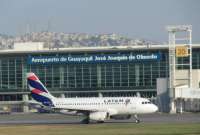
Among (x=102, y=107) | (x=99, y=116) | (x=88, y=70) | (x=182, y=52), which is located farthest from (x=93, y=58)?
(x=99, y=116)

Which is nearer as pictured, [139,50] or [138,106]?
[138,106]

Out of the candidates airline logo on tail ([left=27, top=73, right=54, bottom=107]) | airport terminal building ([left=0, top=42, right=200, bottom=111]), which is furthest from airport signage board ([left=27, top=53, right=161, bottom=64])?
airline logo on tail ([left=27, top=73, right=54, bottom=107])

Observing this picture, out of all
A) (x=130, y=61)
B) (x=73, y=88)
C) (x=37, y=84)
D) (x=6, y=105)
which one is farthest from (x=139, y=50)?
(x=37, y=84)

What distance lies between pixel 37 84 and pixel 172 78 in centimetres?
4127

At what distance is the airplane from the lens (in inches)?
3819

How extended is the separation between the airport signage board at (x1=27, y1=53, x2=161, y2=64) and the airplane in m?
61.4

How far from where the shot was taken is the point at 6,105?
16638cm

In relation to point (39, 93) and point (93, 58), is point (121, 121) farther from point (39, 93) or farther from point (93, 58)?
point (93, 58)

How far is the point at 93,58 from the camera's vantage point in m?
165

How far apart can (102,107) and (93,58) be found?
66857mm

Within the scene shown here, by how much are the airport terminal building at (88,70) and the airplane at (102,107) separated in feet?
202

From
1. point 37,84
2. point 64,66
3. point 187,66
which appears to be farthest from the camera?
point 64,66

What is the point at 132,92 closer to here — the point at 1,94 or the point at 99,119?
the point at 1,94

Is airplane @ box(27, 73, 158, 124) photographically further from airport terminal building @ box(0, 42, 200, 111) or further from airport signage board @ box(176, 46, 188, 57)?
airport terminal building @ box(0, 42, 200, 111)
